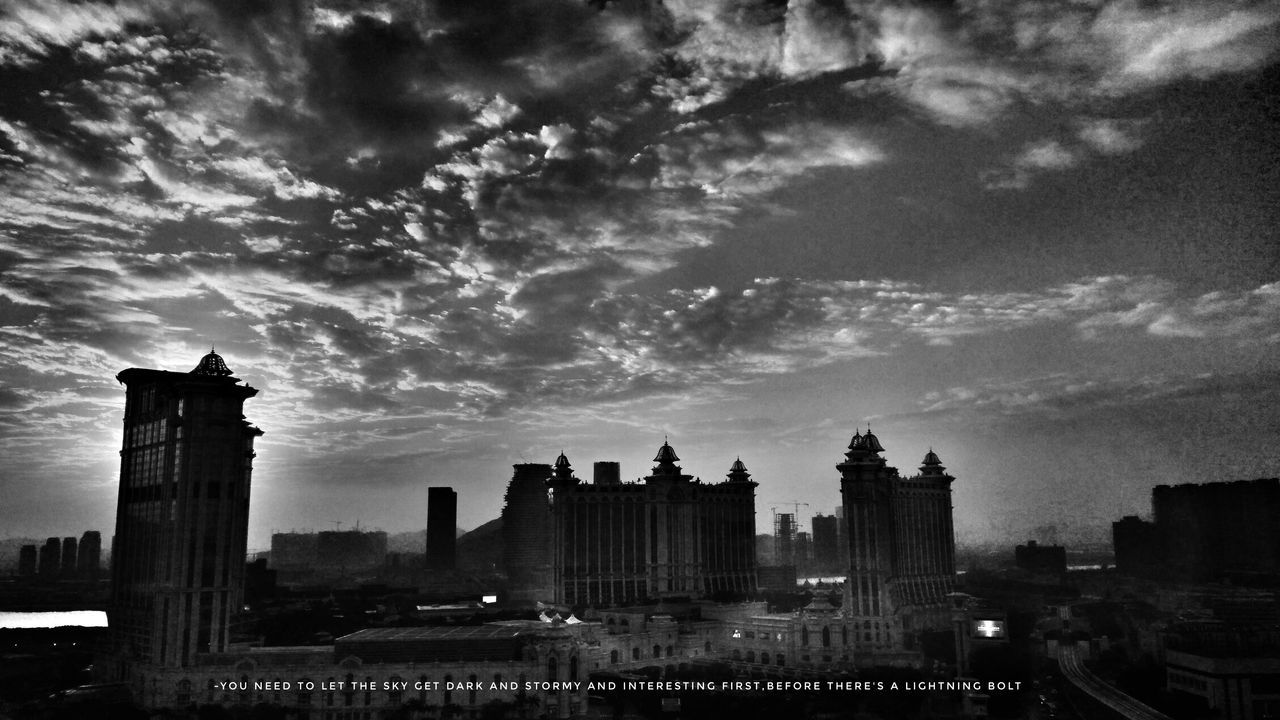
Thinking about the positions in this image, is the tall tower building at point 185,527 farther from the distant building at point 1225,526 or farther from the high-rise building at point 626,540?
the distant building at point 1225,526

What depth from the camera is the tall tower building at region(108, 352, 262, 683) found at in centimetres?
11438

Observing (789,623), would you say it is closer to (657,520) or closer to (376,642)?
(657,520)

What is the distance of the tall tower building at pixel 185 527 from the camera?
114375 millimetres

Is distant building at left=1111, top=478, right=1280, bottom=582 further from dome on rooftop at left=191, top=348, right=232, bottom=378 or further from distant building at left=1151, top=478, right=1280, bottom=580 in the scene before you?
dome on rooftop at left=191, top=348, right=232, bottom=378

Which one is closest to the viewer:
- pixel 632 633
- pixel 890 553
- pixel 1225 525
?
pixel 632 633

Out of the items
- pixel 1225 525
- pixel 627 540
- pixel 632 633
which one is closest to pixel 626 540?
pixel 627 540

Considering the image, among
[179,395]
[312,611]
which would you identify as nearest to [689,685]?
[179,395]

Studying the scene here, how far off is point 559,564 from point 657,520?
20.7 m

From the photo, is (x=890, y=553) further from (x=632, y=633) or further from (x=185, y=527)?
(x=185, y=527)

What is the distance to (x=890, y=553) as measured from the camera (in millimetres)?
170500

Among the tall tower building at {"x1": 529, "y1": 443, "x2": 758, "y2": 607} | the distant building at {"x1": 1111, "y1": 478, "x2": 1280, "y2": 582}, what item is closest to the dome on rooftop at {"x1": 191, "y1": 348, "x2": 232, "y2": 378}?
the tall tower building at {"x1": 529, "y1": 443, "x2": 758, "y2": 607}

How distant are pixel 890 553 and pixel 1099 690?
54841mm

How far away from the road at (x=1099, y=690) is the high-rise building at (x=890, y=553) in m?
23.2

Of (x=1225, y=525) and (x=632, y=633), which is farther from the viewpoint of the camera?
(x=1225, y=525)
